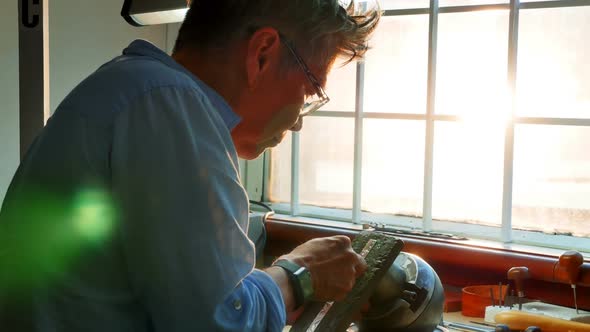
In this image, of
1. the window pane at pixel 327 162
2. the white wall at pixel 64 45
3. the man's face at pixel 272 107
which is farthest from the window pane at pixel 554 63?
the man's face at pixel 272 107

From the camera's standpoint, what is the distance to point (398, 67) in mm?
2891

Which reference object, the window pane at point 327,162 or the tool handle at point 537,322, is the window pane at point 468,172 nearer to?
the window pane at point 327,162

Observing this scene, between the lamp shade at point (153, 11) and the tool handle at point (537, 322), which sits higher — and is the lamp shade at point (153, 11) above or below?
above

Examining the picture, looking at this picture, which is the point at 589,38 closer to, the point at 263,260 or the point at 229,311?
the point at 263,260

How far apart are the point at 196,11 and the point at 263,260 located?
2001 mm

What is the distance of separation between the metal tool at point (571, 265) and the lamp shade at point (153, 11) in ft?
3.95

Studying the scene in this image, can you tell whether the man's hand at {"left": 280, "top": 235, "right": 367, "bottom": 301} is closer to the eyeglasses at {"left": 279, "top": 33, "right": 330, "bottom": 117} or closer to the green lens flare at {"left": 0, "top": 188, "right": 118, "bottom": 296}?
the eyeglasses at {"left": 279, "top": 33, "right": 330, "bottom": 117}

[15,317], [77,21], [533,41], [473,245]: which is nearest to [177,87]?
[15,317]

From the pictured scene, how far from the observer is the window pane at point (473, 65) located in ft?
8.63

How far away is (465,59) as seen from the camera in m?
2.72

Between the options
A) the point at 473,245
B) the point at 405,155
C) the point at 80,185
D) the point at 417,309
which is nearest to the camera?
the point at 80,185

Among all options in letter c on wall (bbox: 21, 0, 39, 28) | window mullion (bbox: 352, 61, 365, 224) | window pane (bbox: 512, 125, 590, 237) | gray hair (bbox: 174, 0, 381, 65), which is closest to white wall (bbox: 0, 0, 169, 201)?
window mullion (bbox: 352, 61, 365, 224)

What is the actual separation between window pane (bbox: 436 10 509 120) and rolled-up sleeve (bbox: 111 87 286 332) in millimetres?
1968

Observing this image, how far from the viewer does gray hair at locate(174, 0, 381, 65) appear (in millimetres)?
952
